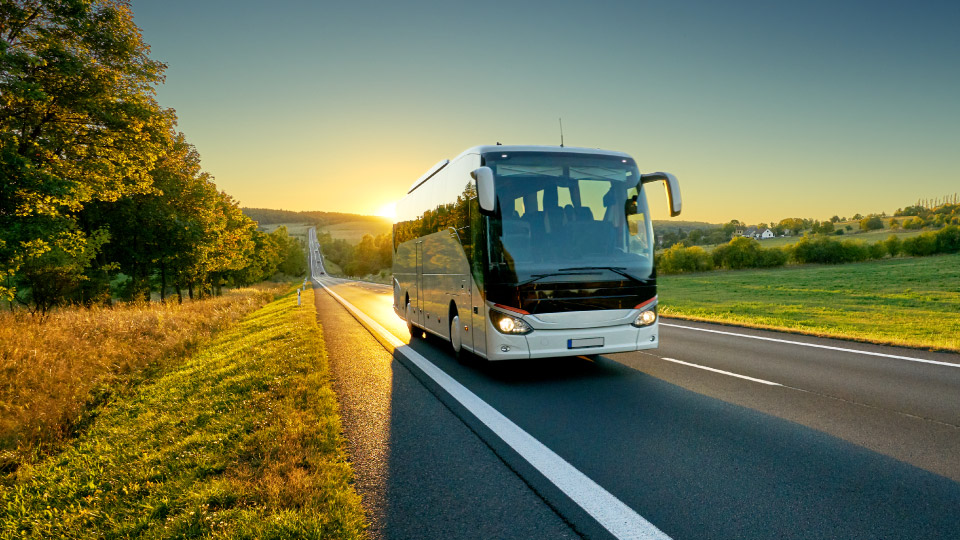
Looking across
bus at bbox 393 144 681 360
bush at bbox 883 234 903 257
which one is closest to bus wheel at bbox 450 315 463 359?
bus at bbox 393 144 681 360

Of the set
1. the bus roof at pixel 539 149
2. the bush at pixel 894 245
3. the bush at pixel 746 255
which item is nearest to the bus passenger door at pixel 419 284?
the bus roof at pixel 539 149

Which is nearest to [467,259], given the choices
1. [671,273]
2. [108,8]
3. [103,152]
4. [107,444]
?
[107,444]

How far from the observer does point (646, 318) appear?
24.6 ft

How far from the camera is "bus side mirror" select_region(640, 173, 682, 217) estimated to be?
7.60 m

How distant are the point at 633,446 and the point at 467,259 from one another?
4059 millimetres

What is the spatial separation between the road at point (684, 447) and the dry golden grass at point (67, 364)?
13.1 feet

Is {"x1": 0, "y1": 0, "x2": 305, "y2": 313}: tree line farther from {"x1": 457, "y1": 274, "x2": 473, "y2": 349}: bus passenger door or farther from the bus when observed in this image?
the bus

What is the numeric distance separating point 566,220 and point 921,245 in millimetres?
81828

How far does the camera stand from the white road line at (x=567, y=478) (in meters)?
3.17

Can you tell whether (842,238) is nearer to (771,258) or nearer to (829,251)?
(829,251)

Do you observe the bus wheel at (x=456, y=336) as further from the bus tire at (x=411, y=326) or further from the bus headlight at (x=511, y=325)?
the bus tire at (x=411, y=326)

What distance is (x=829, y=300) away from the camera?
27.0 m

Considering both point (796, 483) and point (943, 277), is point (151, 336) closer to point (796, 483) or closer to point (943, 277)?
point (796, 483)

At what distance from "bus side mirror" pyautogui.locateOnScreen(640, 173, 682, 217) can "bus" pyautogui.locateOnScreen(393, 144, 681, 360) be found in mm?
14
